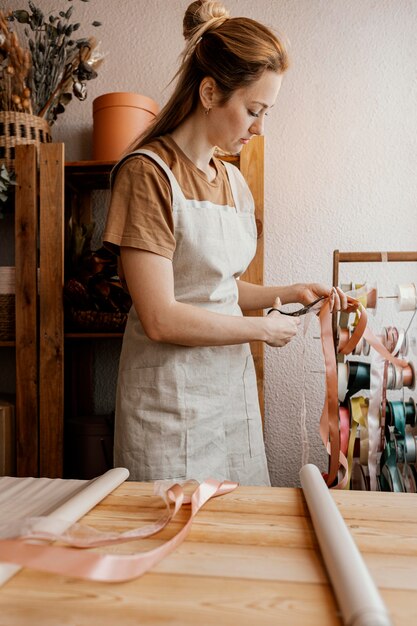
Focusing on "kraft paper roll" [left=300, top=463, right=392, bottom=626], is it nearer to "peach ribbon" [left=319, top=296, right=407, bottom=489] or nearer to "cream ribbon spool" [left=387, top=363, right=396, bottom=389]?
"peach ribbon" [left=319, top=296, right=407, bottom=489]

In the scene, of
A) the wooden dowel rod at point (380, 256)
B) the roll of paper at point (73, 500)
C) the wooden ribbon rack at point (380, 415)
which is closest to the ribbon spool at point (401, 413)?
the wooden ribbon rack at point (380, 415)

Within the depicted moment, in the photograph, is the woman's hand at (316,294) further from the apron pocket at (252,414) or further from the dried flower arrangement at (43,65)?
the dried flower arrangement at (43,65)

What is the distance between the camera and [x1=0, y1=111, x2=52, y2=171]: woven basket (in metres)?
2.00

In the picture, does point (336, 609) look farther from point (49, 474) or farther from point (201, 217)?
point (49, 474)

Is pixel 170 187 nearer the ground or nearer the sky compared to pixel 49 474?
nearer the sky

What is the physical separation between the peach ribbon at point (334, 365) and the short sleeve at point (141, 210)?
17.0 inches

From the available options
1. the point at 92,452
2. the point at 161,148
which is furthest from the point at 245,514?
the point at 92,452

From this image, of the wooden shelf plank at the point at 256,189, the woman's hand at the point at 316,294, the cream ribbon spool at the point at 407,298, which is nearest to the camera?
the woman's hand at the point at 316,294

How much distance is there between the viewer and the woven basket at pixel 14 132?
1995 mm

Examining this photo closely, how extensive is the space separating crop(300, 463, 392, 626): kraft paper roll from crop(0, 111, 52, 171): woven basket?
171cm

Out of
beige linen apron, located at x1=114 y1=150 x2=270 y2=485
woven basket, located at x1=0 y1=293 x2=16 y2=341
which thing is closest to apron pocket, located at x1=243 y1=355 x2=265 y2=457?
beige linen apron, located at x1=114 y1=150 x2=270 y2=485

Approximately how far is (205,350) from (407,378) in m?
0.55

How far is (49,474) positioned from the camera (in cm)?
189

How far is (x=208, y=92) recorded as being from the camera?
1344 mm
